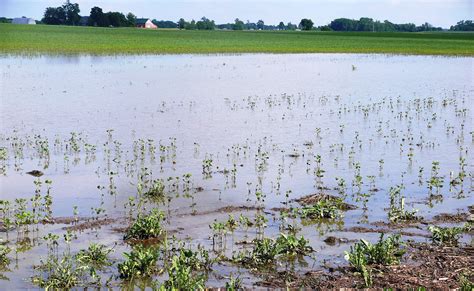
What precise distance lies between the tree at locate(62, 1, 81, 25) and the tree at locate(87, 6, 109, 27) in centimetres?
359

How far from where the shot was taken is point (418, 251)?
9617 millimetres

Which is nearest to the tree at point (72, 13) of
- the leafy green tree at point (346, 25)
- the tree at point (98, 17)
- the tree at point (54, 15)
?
the tree at point (54, 15)

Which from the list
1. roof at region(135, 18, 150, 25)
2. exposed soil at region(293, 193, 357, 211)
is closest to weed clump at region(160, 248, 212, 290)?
exposed soil at region(293, 193, 357, 211)

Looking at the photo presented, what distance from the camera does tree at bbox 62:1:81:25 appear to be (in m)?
144

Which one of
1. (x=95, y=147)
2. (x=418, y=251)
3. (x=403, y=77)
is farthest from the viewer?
(x=403, y=77)

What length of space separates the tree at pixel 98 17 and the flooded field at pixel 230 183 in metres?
114

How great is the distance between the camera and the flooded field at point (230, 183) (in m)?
9.16

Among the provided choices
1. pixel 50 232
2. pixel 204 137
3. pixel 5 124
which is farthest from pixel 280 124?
pixel 50 232

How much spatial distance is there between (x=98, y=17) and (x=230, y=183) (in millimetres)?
132101

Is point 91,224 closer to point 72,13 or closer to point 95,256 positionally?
point 95,256

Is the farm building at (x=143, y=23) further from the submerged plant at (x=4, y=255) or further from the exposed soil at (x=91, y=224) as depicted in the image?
the submerged plant at (x=4, y=255)

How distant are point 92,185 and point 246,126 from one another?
7.73m

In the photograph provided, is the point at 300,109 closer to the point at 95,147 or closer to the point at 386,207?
the point at 95,147

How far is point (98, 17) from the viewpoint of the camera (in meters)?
140
